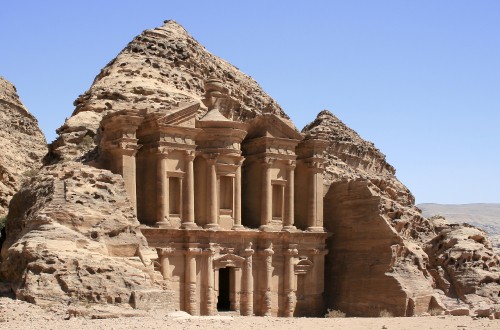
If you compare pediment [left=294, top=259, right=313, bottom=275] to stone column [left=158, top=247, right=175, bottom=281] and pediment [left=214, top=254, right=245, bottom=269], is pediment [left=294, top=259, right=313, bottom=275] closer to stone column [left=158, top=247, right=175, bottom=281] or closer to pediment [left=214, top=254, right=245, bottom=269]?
pediment [left=214, top=254, right=245, bottom=269]

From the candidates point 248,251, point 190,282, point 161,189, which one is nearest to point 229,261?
point 248,251

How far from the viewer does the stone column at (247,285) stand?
3953 centimetres

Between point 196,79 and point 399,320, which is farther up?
point 196,79

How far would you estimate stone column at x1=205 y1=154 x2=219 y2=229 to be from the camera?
38406 mm

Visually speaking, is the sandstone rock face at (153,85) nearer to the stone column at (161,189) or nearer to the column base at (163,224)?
the stone column at (161,189)

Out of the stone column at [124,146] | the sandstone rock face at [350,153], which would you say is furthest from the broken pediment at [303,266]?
the sandstone rock face at [350,153]

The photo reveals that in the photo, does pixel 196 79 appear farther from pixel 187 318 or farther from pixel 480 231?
pixel 187 318

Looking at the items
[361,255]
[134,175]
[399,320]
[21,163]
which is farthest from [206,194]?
[21,163]

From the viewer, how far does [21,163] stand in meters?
53.8

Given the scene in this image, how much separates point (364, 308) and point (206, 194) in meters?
9.68

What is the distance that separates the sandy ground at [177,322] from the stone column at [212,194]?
931 centimetres

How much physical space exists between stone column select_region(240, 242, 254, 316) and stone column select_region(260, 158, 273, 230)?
163cm

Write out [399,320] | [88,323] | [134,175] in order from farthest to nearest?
[134,175]
[399,320]
[88,323]

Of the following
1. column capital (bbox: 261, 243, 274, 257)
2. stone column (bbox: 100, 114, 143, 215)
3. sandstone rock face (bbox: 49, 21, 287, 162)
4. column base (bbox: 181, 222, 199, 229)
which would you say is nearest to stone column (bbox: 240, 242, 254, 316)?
column capital (bbox: 261, 243, 274, 257)
